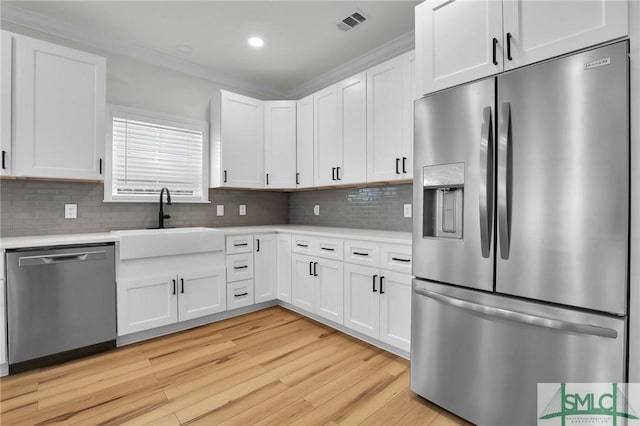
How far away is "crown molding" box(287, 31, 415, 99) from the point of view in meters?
2.96

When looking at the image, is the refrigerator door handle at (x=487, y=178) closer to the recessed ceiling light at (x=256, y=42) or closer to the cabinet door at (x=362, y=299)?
the cabinet door at (x=362, y=299)

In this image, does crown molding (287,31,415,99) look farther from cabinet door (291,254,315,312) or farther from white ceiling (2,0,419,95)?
cabinet door (291,254,315,312)

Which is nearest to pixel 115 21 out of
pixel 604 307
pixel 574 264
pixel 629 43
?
pixel 629 43

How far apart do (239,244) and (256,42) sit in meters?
1.99

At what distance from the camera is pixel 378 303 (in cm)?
250

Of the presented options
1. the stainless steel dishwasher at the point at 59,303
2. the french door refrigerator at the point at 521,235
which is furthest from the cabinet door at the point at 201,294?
the french door refrigerator at the point at 521,235

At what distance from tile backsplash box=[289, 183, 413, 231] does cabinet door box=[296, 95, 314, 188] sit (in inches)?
16.3

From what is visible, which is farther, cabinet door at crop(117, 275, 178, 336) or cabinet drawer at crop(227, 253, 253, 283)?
cabinet drawer at crop(227, 253, 253, 283)

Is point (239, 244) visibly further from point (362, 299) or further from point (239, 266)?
point (362, 299)

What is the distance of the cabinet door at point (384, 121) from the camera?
2.66 m

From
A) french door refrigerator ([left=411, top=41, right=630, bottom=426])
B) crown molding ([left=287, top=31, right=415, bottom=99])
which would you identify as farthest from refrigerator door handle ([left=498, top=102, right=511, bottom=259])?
crown molding ([left=287, top=31, right=415, bottom=99])

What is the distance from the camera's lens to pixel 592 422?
1.31 meters

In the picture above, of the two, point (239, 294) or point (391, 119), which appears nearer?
point (391, 119)

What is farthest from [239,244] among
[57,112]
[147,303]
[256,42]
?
[256,42]
